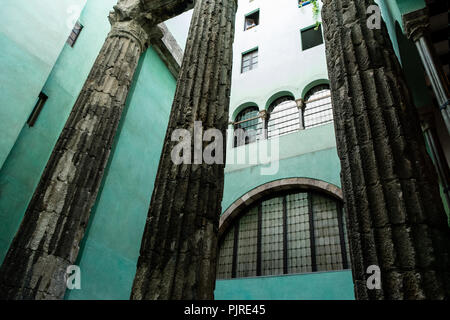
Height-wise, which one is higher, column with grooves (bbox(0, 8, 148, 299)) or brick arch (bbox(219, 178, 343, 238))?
brick arch (bbox(219, 178, 343, 238))

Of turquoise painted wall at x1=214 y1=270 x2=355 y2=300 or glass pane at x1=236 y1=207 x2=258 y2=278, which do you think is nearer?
turquoise painted wall at x1=214 y1=270 x2=355 y2=300

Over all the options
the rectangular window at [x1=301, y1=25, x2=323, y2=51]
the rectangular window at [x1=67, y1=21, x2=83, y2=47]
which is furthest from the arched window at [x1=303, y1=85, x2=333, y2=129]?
the rectangular window at [x1=67, y1=21, x2=83, y2=47]

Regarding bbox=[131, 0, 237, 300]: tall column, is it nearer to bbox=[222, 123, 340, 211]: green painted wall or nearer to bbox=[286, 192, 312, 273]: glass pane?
bbox=[222, 123, 340, 211]: green painted wall

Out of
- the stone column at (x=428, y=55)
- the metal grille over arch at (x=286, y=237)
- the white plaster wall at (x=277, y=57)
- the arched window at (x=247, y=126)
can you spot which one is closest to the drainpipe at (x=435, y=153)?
the stone column at (x=428, y=55)

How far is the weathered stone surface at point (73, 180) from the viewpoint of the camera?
364cm

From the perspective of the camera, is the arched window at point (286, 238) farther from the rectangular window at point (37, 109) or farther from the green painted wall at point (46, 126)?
the rectangular window at point (37, 109)

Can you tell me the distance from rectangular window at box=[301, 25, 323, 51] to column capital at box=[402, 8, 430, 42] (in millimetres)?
4986

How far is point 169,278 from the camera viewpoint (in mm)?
2611

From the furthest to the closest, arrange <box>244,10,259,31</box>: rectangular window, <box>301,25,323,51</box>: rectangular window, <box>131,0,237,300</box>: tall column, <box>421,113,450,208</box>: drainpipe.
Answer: <box>244,10,259,31</box>: rectangular window, <box>301,25,323,51</box>: rectangular window, <box>421,113,450,208</box>: drainpipe, <box>131,0,237,300</box>: tall column

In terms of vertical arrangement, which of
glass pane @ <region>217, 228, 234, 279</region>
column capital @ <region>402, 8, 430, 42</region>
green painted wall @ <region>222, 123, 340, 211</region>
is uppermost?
column capital @ <region>402, 8, 430, 42</region>

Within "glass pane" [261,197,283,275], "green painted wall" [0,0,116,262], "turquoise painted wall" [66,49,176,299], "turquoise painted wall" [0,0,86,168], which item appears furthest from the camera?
"glass pane" [261,197,283,275]

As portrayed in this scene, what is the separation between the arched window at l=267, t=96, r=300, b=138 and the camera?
10.7 metres

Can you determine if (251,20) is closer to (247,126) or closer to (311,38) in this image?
(311,38)
